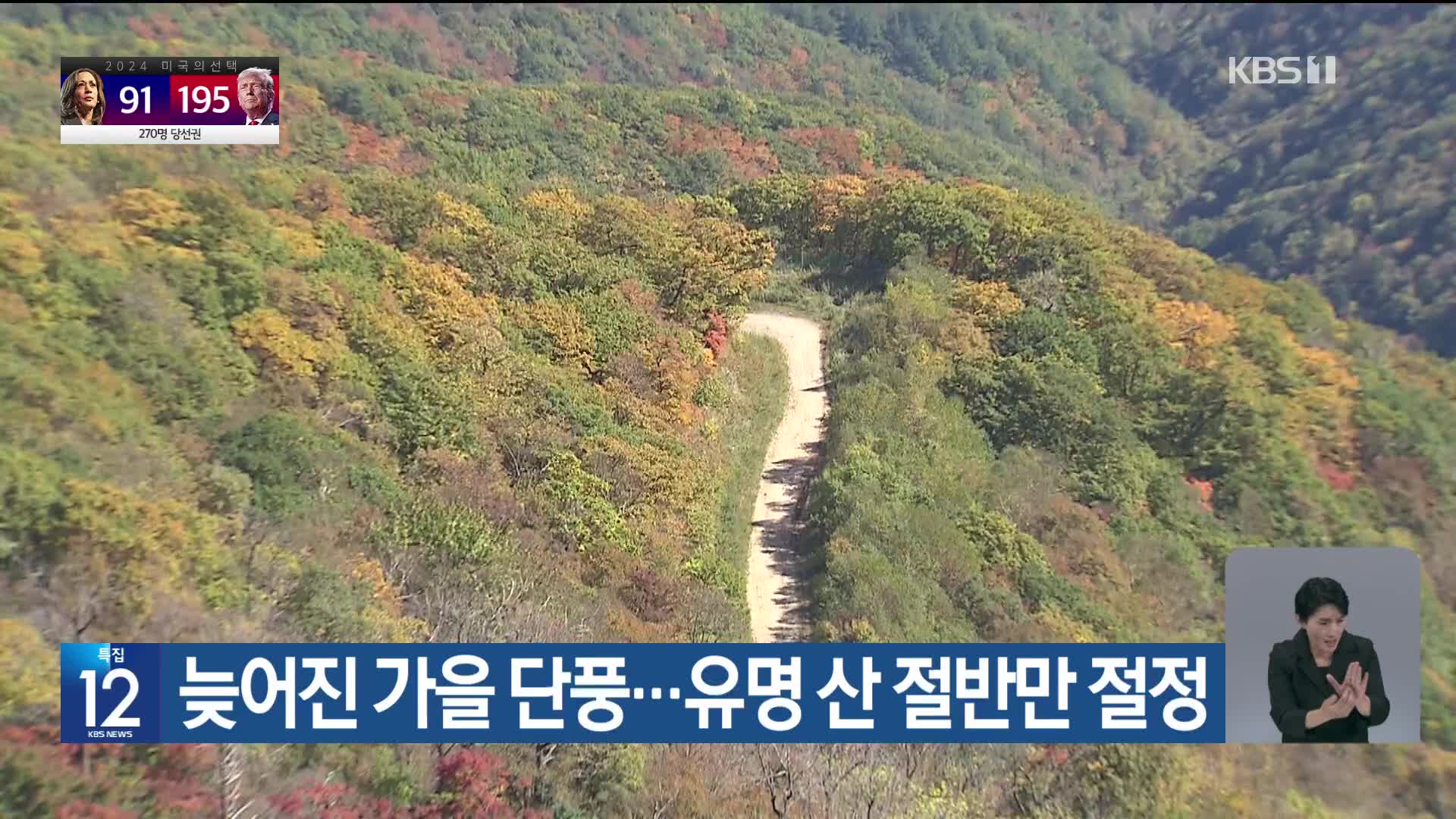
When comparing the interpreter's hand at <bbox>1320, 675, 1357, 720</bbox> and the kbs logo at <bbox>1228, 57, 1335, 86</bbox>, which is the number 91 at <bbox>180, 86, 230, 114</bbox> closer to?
the interpreter's hand at <bbox>1320, 675, 1357, 720</bbox>

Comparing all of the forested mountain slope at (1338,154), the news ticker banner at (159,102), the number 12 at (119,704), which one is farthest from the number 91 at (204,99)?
the forested mountain slope at (1338,154)

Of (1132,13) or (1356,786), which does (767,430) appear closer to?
(1356,786)

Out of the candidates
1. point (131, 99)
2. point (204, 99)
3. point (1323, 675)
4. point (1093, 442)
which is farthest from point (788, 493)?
point (131, 99)

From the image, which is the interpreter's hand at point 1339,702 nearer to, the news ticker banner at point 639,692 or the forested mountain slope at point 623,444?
the news ticker banner at point 639,692

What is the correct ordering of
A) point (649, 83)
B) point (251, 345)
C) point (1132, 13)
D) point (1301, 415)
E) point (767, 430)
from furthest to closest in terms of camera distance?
point (1132, 13) < point (649, 83) < point (1301, 415) < point (767, 430) < point (251, 345)

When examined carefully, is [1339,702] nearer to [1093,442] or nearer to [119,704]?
[119,704]

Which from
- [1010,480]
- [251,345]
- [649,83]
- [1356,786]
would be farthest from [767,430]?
[649,83]
